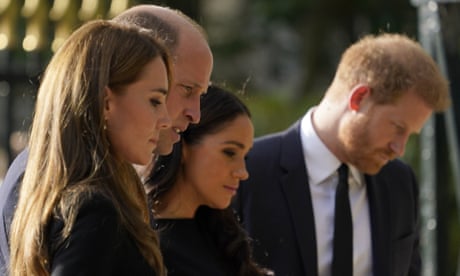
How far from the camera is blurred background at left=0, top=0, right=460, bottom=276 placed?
5773mm

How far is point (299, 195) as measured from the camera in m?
4.29

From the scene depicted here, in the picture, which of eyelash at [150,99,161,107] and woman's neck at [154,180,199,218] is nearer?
eyelash at [150,99,161,107]


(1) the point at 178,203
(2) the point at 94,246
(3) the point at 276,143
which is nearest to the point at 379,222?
(3) the point at 276,143

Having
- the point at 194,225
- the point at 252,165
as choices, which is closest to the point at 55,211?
the point at 194,225

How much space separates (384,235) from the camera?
4.32 metres

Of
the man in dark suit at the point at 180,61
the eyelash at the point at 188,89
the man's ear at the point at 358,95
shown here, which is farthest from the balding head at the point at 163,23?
the man's ear at the point at 358,95

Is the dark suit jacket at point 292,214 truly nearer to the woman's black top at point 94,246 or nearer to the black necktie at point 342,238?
the black necktie at point 342,238

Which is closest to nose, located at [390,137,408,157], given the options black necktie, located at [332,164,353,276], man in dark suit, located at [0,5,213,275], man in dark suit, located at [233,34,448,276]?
man in dark suit, located at [233,34,448,276]

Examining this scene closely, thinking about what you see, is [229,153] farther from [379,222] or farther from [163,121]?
[163,121]

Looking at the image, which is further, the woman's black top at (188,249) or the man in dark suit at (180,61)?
the woman's black top at (188,249)

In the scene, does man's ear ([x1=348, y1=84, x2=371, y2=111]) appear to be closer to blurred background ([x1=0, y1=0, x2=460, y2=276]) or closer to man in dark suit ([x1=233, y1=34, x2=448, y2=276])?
man in dark suit ([x1=233, y1=34, x2=448, y2=276])

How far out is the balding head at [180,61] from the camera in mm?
3221

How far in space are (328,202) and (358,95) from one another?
41cm

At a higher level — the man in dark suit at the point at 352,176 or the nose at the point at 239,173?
the nose at the point at 239,173
